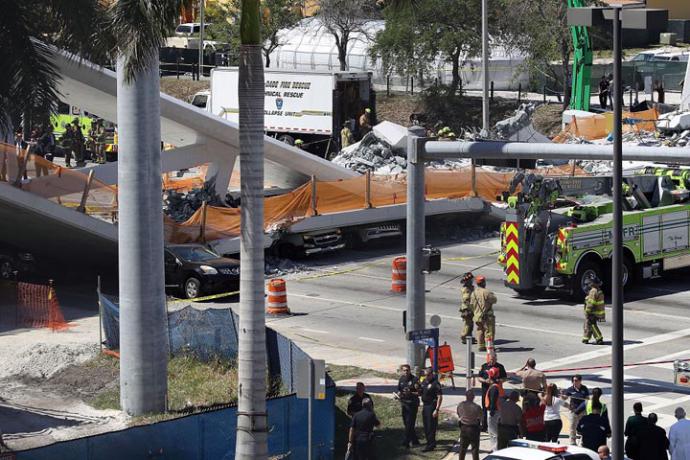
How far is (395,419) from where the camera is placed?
21312mm

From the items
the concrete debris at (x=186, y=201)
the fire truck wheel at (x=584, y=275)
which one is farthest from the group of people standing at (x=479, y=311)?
the concrete debris at (x=186, y=201)

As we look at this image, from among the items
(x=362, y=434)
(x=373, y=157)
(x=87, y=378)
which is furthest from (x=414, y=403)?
(x=373, y=157)

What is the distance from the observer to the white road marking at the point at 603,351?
24.9 meters

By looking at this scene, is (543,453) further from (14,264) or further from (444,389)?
(14,264)

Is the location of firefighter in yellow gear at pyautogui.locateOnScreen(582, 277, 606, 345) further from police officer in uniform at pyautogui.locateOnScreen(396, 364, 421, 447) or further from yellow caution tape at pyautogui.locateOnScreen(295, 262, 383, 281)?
yellow caution tape at pyautogui.locateOnScreen(295, 262, 383, 281)

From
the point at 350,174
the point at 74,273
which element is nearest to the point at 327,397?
the point at 74,273

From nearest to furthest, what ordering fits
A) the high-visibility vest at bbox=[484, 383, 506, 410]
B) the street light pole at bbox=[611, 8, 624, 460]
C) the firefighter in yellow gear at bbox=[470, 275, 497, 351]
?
the street light pole at bbox=[611, 8, 624, 460] < the high-visibility vest at bbox=[484, 383, 506, 410] < the firefighter in yellow gear at bbox=[470, 275, 497, 351]

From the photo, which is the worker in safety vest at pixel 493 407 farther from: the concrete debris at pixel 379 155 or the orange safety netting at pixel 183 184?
the concrete debris at pixel 379 155

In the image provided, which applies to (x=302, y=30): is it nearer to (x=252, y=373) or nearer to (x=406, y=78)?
(x=406, y=78)

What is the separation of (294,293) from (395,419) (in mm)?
10803

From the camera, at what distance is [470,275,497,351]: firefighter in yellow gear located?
25.4 metres

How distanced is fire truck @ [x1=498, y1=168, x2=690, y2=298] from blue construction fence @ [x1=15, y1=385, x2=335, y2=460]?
11.1m

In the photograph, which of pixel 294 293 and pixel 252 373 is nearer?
pixel 252 373

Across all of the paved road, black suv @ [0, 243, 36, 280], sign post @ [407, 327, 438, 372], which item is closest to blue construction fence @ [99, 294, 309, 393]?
the paved road
